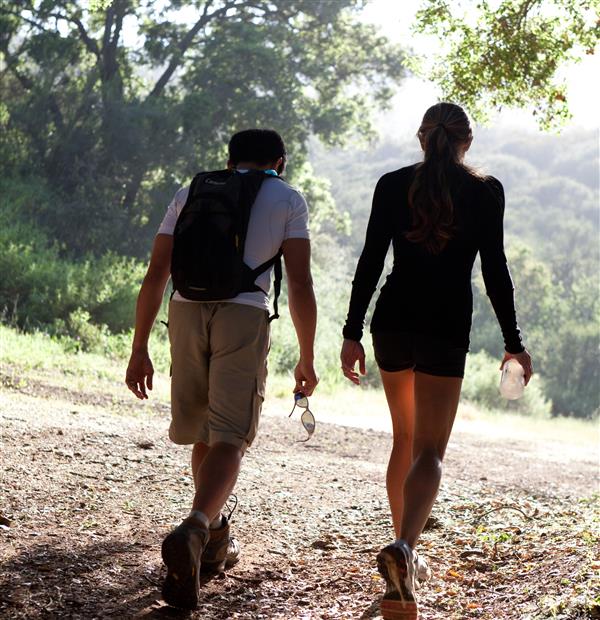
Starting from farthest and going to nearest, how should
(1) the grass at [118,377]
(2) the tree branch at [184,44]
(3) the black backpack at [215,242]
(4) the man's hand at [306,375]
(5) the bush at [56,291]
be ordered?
(2) the tree branch at [184,44], (5) the bush at [56,291], (1) the grass at [118,377], (4) the man's hand at [306,375], (3) the black backpack at [215,242]

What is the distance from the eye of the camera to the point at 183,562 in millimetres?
3537

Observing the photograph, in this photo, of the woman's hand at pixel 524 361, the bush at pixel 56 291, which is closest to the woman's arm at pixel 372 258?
the woman's hand at pixel 524 361

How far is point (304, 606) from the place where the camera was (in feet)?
13.5

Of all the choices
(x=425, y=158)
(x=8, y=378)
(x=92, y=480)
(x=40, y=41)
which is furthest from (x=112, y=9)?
(x=425, y=158)

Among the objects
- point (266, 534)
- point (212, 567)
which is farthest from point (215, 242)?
point (266, 534)

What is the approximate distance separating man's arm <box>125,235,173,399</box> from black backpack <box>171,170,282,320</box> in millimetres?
192

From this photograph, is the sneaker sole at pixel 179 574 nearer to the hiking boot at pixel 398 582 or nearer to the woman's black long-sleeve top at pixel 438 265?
the hiking boot at pixel 398 582

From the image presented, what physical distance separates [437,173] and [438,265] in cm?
39

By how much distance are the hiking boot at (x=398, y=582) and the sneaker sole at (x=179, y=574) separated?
715mm

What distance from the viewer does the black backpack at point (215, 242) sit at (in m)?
3.88

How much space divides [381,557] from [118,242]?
30.0m

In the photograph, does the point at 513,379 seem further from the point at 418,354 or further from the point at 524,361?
the point at 418,354

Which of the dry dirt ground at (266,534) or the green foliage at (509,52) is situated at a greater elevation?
the green foliage at (509,52)

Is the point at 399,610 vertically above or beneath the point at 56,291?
above
